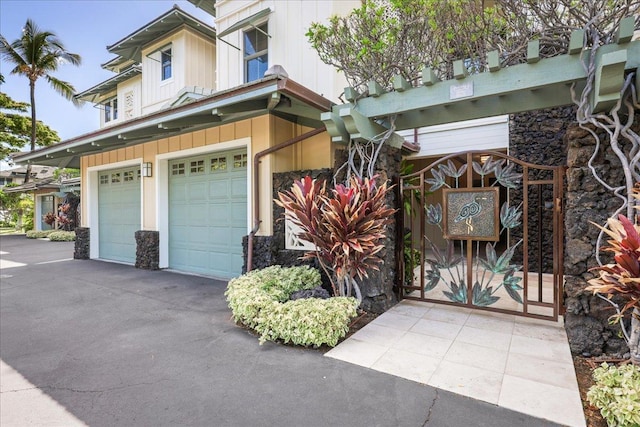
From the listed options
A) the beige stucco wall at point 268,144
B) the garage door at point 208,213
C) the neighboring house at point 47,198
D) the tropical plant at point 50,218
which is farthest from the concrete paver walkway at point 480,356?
the tropical plant at point 50,218

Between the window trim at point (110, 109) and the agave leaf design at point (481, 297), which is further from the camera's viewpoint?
the window trim at point (110, 109)

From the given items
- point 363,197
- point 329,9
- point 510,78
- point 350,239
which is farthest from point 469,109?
point 329,9

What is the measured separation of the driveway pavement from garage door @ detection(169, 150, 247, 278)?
1.70 meters

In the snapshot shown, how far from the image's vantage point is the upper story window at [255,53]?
8.10 metres

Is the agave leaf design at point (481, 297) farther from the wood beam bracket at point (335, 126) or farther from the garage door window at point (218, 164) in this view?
the garage door window at point (218, 164)

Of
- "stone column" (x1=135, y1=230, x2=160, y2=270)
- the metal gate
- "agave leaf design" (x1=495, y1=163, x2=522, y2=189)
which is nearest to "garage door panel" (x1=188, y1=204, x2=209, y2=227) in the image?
"stone column" (x1=135, y1=230, x2=160, y2=270)

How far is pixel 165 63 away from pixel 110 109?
532 centimetres

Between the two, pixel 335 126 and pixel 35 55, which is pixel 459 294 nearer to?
pixel 335 126

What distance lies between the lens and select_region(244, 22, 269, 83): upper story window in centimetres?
810

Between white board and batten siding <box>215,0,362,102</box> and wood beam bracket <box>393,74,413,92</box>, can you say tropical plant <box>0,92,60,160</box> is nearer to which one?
white board and batten siding <box>215,0,362,102</box>

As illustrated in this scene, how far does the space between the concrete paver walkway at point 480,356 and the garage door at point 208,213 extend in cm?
358

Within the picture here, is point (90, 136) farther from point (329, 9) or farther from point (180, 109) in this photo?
point (329, 9)

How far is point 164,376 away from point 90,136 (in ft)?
22.1

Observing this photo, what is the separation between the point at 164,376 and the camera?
2.87 metres
